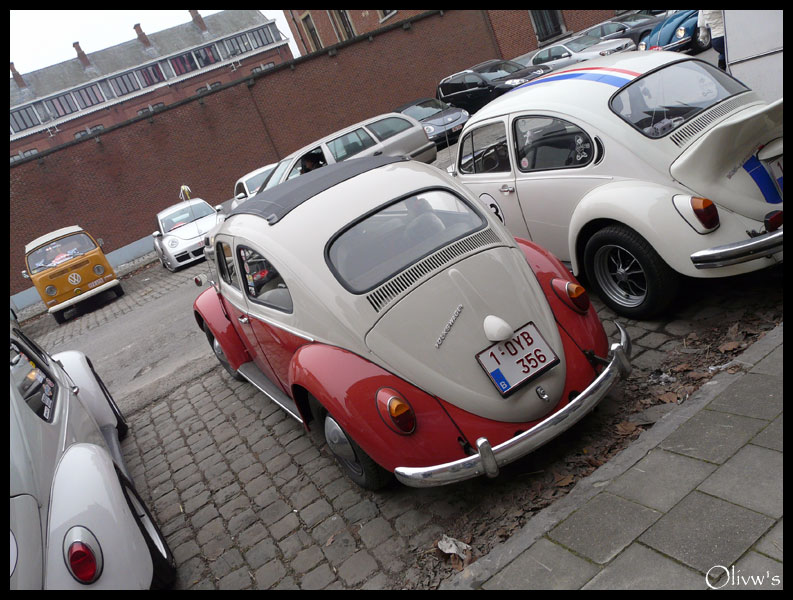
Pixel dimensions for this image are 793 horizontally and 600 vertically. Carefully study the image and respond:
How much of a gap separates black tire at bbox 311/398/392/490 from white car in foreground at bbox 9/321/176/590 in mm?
1134

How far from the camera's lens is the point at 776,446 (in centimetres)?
274

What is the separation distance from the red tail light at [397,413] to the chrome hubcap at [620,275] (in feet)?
7.44

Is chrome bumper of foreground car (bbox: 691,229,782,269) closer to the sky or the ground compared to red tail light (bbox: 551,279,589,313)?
closer to the ground

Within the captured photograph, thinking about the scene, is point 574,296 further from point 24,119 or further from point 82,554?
point 24,119

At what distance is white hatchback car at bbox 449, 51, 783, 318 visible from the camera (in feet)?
12.7

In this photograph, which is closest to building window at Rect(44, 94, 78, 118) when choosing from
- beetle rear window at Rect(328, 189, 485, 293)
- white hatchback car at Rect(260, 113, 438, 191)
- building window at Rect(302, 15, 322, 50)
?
building window at Rect(302, 15, 322, 50)

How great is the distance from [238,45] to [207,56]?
3644mm

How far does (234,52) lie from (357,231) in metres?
68.9

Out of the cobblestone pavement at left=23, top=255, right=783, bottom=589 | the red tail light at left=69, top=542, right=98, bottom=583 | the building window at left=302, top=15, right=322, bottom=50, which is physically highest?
the building window at left=302, top=15, right=322, bottom=50

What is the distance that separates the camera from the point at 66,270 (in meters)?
13.3

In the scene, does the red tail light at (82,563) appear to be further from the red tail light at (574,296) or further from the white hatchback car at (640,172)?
the white hatchback car at (640,172)

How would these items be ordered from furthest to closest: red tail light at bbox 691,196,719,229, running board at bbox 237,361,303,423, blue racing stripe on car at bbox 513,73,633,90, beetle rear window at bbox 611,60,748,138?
blue racing stripe on car at bbox 513,73,633,90, beetle rear window at bbox 611,60,748,138, running board at bbox 237,361,303,423, red tail light at bbox 691,196,719,229

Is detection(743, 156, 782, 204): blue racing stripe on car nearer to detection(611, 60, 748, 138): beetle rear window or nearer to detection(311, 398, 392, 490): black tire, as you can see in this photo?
detection(611, 60, 748, 138): beetle rear window
